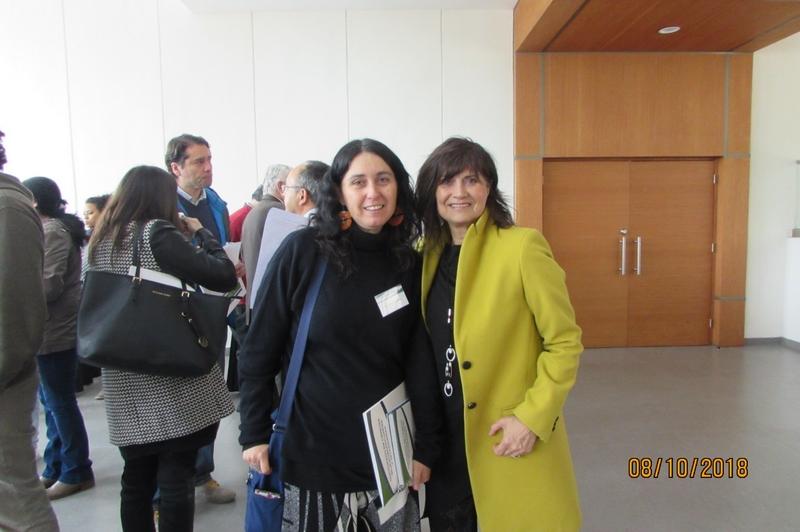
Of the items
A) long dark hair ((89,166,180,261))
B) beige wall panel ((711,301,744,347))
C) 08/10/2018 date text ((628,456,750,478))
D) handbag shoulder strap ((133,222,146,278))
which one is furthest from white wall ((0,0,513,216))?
handbag shoulder strap ((133,222,146,278))

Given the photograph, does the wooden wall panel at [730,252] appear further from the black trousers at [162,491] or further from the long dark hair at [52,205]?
the long dark hair at [52,205]

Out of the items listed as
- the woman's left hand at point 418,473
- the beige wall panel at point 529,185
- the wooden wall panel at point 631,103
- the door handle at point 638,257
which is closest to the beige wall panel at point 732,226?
the wooden wall panel at point 631,103

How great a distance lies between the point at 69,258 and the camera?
253cm

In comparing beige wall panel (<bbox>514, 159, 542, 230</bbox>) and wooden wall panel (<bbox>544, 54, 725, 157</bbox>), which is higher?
wooden wall panel (<bbox>544, 54, 725, 157</bbox>)

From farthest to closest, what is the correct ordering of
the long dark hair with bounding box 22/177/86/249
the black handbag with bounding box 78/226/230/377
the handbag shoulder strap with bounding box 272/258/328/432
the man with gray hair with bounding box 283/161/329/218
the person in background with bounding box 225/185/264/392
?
the person in background with bounding box 225/185/264/392, the long dark hair with bounding box 22/177/86/249, the man with gray hair with bounding box 283/161/329/218, the black handbag with bounding box 78/226/230/377, the handbag shoulder strap with bounding box 272/258/328/432

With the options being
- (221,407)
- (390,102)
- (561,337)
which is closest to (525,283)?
(561,337)

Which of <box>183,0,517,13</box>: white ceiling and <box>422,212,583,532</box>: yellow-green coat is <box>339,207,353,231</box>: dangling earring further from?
<box>183,0,517,13</box>: white ceiling

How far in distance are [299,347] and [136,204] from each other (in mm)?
872

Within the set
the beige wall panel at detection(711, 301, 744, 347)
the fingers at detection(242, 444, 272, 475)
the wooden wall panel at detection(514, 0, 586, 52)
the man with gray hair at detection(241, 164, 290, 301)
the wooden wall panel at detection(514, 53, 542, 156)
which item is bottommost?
the beige wall panel at detection(711, 301, 744, 347)

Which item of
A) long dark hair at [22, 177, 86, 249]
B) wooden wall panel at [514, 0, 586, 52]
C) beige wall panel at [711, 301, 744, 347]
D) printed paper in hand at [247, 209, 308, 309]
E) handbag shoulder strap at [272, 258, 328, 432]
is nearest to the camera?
handbag shoulder strap at [272, 258, 328, 432]

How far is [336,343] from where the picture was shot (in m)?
1.21

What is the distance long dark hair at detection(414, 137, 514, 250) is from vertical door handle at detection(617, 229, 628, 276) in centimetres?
446

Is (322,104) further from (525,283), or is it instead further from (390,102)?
(525,283)

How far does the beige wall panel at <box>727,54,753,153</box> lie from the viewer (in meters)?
5.10
